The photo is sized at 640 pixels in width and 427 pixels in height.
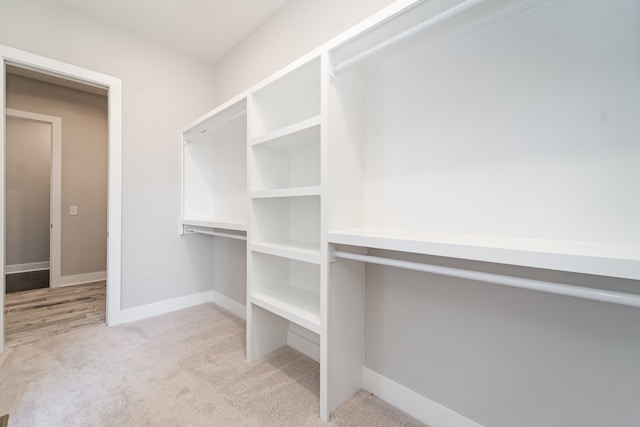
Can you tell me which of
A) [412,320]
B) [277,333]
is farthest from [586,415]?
[277,333]

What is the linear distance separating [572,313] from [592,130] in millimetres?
664

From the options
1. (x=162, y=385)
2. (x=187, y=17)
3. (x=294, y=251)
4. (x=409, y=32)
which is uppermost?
(x=187, y=17)

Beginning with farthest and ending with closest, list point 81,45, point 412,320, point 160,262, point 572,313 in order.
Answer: point 160,262, point 81,45, point 412,320, point 572,313

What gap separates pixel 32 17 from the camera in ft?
6.89

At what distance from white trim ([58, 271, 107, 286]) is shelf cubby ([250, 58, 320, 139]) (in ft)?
12.7

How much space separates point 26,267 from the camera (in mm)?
4422

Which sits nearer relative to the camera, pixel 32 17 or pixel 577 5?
pixel 577 5

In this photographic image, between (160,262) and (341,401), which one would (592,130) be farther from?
(160,262)

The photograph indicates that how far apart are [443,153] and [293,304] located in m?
1.23

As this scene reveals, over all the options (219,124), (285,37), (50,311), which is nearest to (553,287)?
(285,37)

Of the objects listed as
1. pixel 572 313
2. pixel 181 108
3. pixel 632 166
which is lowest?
pixel 572 313

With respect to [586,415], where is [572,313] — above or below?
above

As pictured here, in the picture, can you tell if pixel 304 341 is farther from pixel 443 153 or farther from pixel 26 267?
pixel 26 267

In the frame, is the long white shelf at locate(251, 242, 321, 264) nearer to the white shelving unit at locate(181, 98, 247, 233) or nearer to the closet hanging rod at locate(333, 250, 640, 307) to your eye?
the closet hanging rod at locate(333, 250, 640, 307)
